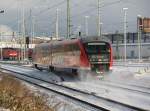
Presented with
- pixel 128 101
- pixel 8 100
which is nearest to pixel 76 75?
pixel 128 101

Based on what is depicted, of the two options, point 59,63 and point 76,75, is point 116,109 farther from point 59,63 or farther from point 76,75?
point 59,63

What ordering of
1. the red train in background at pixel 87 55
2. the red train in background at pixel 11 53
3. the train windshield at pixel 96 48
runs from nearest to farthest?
1. the red train in background at pixel 87 55
2. the train windshield at pixel 96 48
3. the red train in background at pixel 11 53

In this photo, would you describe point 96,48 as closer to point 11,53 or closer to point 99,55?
point 99,55

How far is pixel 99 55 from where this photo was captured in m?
32.6

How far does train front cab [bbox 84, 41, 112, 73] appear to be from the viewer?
1271 inches

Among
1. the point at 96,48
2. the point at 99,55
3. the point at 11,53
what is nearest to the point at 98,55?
the point at 99,55

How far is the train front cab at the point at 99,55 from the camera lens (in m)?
32.3

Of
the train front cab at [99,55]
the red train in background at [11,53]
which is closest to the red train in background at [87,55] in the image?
the train front cab at [99,55]

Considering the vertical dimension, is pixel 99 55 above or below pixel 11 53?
below

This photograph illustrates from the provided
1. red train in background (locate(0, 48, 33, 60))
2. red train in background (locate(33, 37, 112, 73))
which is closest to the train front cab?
red train in background (locate(33, 37, 112, 73))

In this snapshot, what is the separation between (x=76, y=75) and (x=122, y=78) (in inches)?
211

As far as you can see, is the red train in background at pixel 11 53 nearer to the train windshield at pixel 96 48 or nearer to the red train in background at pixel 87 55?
the red train in background at pixel 87 55

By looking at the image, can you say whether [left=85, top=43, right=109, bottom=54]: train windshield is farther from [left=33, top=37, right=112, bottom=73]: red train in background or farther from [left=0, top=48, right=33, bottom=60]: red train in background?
[left=0, top=48, right=33, bottom=60]: red train in background

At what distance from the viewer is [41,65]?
156ft
